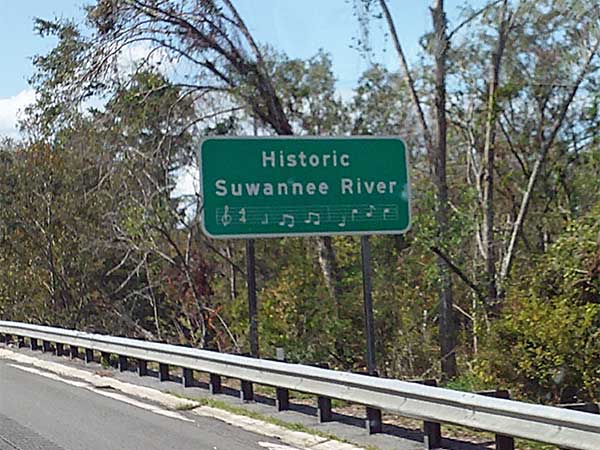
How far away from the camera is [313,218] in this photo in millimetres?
12211

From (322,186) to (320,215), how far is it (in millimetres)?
378

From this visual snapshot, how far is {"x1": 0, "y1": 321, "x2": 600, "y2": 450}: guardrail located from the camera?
633 cm

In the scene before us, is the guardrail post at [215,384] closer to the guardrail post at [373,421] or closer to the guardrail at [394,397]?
the guardrail at [394,397]

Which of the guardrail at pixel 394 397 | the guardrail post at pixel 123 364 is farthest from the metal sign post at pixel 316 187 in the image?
the guardrail post at pixel 123 364

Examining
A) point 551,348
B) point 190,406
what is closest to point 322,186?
point 190,406

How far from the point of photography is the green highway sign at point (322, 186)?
39.4 ft

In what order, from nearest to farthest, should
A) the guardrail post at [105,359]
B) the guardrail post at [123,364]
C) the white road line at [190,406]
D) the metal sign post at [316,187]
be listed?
the white road line at [190,406]
the metal sign post at [316,187]
the guardrail post at [123,364]
the guardrail post at [105,359]

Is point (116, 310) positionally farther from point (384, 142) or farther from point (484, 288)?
point (384, 142)

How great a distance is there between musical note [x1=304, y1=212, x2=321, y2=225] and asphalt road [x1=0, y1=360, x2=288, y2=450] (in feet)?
10.2

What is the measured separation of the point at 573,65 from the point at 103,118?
1055 centimetres

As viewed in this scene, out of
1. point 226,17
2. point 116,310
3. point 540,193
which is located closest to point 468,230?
point 226,17

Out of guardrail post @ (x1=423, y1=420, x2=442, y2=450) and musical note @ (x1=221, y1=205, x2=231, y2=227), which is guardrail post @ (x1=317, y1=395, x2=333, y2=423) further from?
musical note @ (x1=221, y1=205, x2=231, y2=227)

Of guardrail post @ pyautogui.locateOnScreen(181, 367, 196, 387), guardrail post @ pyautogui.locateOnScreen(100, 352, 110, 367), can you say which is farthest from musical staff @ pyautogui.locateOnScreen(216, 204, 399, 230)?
guardrail post @ pyautogui.locateOnScreen(100, 352, 110, 367)

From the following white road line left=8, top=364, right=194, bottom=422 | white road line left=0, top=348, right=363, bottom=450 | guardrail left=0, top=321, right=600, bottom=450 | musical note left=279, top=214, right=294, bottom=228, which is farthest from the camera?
musical note left=279, top=214, right=294, bottom=228
